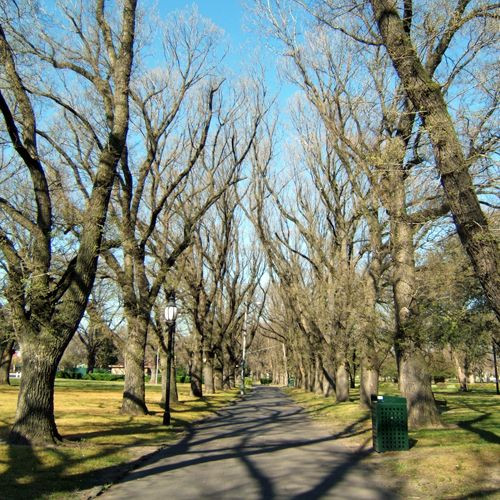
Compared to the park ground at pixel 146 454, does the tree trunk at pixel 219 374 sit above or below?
above

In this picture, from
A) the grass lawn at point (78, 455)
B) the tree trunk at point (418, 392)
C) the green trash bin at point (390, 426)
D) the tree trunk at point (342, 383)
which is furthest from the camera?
the tree trunk at point (342, 383)

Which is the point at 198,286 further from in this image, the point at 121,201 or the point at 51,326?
the point at 51,326

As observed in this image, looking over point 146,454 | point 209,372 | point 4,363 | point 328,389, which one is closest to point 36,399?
point 146,454

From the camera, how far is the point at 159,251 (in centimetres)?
2539

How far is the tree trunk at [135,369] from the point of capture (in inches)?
727

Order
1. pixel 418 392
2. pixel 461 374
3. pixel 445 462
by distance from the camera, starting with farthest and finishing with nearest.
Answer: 1. pixel 461 374
2. pixel 418 392
3. pixel 445 462

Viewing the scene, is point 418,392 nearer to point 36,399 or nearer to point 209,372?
point 36,399

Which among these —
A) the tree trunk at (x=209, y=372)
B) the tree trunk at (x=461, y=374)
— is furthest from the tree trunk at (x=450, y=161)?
the tree trunk at (x=461, y=374)

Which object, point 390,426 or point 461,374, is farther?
point 461,374

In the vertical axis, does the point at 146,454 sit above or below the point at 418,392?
below

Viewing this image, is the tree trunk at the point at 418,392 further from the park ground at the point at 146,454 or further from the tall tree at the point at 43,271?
the tall tree at the point at 43,271

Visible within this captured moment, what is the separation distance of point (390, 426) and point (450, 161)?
223 inches

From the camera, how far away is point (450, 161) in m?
7.73

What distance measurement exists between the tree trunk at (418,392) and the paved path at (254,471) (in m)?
1.84
